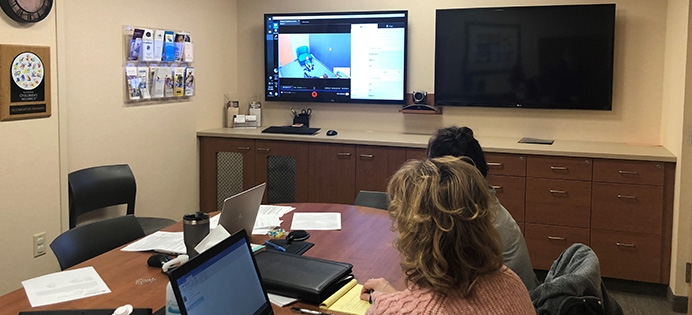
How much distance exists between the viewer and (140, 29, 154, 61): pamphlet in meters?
4.36

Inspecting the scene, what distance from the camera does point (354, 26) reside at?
5.07m

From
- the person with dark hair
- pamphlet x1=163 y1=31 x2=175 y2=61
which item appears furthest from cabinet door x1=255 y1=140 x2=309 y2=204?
the person with dark hair

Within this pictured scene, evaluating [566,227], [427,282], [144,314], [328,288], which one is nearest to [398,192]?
[427,282]

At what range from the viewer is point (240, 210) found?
2.55 m

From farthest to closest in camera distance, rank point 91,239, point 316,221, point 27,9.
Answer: point 27,9
point 316,221
point 91,239

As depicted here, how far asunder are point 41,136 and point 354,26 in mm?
2522

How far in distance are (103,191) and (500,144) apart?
105 inches

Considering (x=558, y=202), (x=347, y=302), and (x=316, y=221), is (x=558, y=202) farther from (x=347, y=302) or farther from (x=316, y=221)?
(x=347, y=302)

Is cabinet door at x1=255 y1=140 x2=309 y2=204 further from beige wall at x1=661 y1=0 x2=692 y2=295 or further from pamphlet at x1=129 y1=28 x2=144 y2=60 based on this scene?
beige wall at x1=661 y1=0 x2=692 y2=295

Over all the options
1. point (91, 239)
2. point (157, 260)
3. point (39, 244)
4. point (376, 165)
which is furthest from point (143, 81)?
point (157, 260)

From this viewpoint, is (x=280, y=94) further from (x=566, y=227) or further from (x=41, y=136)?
(x=566, y=227)

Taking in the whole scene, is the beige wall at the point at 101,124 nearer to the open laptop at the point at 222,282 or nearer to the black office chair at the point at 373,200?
the black office chair at the point at 373,200

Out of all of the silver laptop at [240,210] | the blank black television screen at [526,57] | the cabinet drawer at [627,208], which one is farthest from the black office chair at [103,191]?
the cabinet drawer at [627,208]

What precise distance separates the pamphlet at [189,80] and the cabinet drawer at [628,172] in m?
3.02
